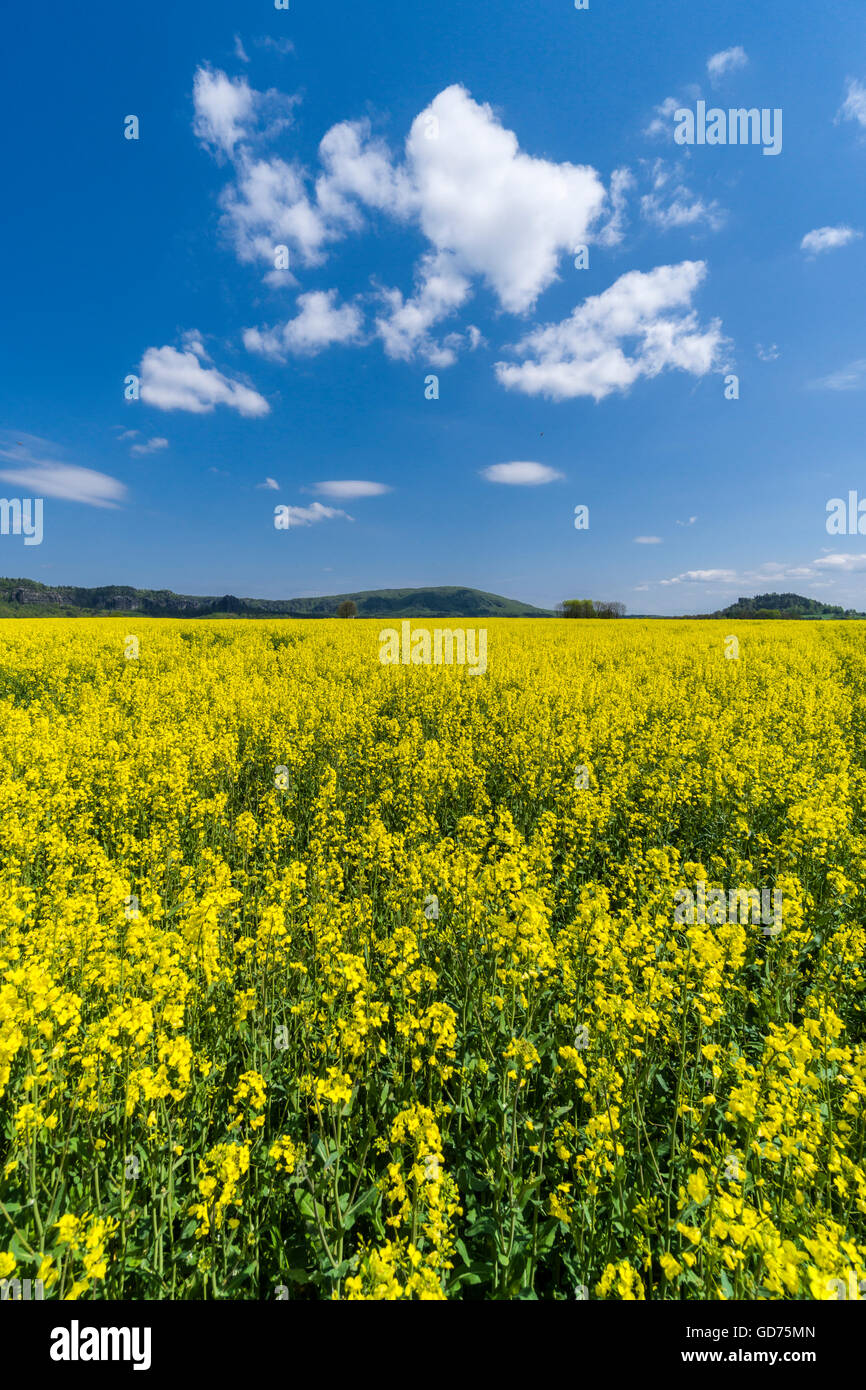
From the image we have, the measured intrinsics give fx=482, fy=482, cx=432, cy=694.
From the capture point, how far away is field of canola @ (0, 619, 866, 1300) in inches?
104

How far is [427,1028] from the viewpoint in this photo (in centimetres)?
392

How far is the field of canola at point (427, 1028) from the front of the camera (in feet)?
8.65

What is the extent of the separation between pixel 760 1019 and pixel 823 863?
301cm

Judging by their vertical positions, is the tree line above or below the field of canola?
above

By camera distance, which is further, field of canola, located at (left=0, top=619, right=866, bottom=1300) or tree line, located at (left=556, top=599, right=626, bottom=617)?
tree line, located at (left=556, top=599, right=626, bottom=617)

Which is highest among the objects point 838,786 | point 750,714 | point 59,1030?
point 750,714

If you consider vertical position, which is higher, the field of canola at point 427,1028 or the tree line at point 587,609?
the tree line at point 587,609

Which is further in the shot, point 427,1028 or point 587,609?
point 587,609

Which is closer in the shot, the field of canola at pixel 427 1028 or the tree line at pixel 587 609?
the field of canola at pixel 427 1028
